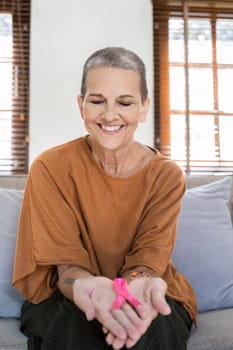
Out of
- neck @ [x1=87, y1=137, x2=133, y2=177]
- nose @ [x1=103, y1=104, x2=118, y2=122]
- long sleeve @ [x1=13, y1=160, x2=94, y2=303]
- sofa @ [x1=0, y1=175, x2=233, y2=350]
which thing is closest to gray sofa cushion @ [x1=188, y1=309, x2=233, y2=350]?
sofa @ [x1=0, y1=175, x2=233, y2=350]

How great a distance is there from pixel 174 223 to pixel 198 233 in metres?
0.32

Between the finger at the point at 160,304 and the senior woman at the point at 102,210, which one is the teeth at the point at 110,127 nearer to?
the senior woman at the point at 102,210

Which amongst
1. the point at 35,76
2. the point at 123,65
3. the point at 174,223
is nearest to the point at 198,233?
the point at 174,223

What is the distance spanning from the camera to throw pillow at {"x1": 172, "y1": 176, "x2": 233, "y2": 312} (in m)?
1.47

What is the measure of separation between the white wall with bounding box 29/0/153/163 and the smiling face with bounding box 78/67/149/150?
1949 mm

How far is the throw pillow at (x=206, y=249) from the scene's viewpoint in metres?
1.47

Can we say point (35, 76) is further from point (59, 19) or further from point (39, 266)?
point (39, 266)

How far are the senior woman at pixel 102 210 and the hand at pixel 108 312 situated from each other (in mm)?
125

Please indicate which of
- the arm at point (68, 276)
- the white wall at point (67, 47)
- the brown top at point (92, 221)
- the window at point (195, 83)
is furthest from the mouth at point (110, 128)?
the window at point (195, 83)

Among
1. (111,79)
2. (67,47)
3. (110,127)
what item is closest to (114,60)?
(111,79)

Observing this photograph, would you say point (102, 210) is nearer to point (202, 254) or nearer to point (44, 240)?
point (44, 240)

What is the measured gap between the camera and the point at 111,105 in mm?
1198

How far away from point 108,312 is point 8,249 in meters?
0.65

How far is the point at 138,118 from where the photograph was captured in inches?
49.1
